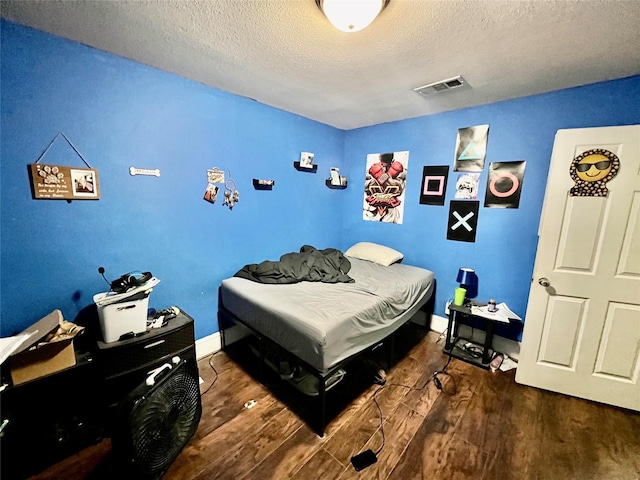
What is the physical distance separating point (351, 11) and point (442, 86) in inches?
48.8

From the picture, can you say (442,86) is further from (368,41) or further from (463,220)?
(463,220)

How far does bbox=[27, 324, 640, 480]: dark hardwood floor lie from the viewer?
140 cm

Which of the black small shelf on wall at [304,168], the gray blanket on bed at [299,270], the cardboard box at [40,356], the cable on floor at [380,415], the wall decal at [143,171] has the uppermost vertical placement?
the black small shelf on wall at [304,168]

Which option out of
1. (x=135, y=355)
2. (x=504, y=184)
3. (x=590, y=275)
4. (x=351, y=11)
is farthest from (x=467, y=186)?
(x=135, y=355)

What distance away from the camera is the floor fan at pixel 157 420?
1104 millimetres

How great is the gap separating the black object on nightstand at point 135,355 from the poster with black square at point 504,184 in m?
2.84

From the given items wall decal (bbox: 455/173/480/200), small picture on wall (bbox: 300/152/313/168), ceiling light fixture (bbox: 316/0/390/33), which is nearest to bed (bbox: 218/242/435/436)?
wall decal (bbox: 455/173/480/200)

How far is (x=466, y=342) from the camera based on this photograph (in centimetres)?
264

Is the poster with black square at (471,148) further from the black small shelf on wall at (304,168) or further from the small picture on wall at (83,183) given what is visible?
the small picture on wall at (83,183)

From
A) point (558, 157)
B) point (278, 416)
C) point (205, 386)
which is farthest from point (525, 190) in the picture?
point (205, 386)

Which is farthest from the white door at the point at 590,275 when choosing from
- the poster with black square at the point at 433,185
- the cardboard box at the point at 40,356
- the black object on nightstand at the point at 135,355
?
the cardboard box at the point at 40,356

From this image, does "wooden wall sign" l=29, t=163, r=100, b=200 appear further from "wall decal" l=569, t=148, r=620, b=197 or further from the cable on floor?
"wall decal" l=569, t=148, r=620, b=197

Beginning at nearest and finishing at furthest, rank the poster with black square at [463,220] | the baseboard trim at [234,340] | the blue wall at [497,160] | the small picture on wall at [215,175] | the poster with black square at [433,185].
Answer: the blue wall at [497,160], the small picture on wall at [215,175], the baseboard trim at [234,340], the poster with black square at [463,220], the poster with black square at [433,185]

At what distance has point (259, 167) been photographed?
102 inches
